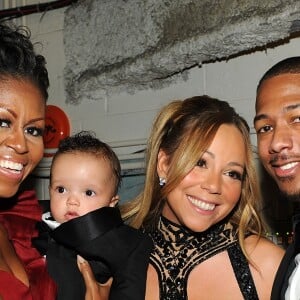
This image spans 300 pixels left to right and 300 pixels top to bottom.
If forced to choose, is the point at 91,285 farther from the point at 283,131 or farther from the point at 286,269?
the point at 283,131

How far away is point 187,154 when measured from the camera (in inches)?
76.8

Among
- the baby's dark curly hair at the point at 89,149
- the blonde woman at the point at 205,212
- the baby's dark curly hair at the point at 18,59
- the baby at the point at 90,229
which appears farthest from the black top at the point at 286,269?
the baby's dark curly hair at the point at 18,59

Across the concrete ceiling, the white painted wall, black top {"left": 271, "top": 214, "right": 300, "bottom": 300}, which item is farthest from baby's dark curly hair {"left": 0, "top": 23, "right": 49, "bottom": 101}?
the white painted wall

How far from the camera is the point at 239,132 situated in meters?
2.02

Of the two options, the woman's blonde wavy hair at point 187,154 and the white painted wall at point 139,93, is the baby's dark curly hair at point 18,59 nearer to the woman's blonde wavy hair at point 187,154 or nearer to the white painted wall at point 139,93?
the woman's blonde wavy hair at point 187,154

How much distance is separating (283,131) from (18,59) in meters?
0.90

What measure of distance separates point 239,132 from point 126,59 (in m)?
1.25

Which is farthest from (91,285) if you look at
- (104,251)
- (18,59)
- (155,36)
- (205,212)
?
(155,36)

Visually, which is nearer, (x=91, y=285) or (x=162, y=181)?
(x=91, y=285)

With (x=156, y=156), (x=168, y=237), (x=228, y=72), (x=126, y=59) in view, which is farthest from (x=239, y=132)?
(x=126, y=59)

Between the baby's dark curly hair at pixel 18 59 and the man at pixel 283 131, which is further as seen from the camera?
the man at pixel 283 131

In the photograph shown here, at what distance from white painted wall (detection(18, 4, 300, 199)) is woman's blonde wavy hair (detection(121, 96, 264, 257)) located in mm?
779

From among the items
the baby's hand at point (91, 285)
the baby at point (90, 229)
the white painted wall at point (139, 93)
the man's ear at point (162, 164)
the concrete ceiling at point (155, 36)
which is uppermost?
the concrete ceiling at point (155, 36)

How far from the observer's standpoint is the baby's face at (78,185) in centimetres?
195
